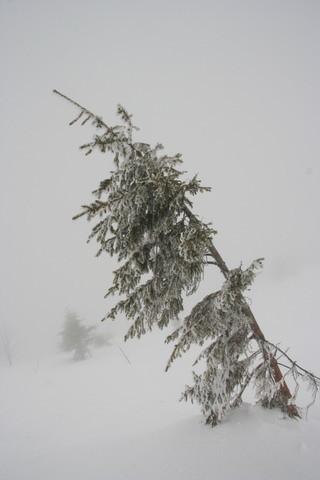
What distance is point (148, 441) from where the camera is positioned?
8.68 m

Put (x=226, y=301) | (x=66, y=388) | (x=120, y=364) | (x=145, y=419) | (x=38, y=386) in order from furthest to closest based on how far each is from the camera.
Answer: (x=120, y=364) < (x=38, y=386) < (x=66, y=388) < (x=145, y=419) < (x=226, y=301)

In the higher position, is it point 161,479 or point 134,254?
point 134,254

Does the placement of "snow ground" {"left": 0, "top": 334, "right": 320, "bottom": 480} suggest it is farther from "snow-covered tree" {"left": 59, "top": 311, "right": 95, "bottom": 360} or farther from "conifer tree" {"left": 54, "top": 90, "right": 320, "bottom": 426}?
"snow-covered tree" {"left": 59, "top": 311, "right": 95, "bottom": 360}

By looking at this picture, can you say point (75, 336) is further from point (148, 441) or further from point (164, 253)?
point (164, 253)

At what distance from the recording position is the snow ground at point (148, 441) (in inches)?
260

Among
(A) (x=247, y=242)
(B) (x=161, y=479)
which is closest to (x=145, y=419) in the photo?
(B) (x=161, y=479)

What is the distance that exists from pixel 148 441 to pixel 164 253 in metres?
6.47

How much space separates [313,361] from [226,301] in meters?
14.5

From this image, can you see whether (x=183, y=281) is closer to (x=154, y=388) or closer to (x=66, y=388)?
(x=154, y=388)

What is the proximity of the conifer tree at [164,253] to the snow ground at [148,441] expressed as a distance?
1089 millimetres

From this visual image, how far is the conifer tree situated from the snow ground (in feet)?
3.57

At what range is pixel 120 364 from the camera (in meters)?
28.4

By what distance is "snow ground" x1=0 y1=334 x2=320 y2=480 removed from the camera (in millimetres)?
6605

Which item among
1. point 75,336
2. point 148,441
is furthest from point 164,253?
point 75,336
